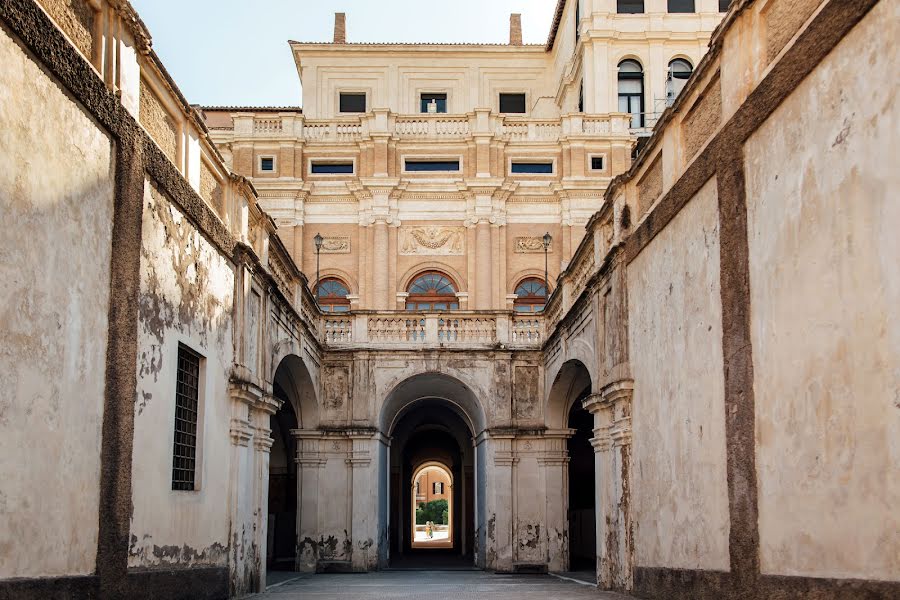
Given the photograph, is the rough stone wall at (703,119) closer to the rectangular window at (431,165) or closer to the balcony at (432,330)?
the balcony at (432,330)

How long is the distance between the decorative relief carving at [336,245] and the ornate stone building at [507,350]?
9.36 m

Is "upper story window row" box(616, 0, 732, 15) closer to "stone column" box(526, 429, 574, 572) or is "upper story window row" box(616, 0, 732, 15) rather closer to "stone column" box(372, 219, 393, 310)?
"stone column" box(372, 219, 393, 310)

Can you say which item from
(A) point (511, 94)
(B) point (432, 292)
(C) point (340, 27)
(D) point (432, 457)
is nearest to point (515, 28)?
(A) point (511, 94)

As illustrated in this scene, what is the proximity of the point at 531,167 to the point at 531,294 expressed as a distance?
163 inches

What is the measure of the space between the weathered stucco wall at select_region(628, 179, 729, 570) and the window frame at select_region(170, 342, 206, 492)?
5.13 metres

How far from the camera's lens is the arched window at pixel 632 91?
111ft

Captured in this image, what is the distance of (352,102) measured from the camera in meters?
36.2

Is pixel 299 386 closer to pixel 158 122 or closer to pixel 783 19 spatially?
pixel 158 122

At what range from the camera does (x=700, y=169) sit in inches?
389

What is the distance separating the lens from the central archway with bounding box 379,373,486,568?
2283 cm

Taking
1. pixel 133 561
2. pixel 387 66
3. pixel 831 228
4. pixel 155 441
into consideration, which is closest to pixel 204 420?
pixel 155 441

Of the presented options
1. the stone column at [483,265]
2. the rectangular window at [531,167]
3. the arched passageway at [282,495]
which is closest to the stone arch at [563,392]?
the arched passageway at [282,495]

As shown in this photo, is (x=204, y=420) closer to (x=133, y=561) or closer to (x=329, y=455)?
(x=133, y=561)

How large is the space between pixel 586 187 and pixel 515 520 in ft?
43.2
